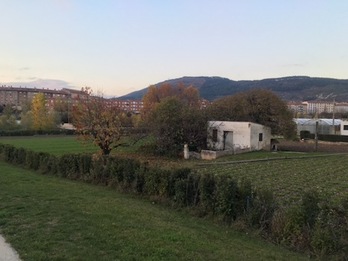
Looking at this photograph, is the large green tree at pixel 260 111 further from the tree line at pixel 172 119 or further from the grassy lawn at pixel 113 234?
the grassy lawn at pixel 113 234

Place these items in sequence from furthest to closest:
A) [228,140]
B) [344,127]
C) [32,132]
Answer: [32,132], [344,127], [228,140]

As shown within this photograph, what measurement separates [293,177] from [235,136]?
55.5 feet

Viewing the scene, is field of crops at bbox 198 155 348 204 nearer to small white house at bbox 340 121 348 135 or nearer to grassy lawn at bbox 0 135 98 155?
grassy lawn at bbox 0 135 98 155

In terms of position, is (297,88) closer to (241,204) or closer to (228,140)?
(228,140)

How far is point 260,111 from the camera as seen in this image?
3956 cm

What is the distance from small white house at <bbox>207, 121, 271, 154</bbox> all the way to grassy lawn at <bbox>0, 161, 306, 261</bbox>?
2514 cm

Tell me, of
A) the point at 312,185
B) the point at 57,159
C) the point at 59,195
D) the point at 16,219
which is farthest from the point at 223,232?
the point at 57,159

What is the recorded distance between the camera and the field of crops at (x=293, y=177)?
15.1 m

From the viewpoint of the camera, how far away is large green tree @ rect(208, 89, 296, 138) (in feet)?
127

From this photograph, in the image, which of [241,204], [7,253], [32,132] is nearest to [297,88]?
[32,132]

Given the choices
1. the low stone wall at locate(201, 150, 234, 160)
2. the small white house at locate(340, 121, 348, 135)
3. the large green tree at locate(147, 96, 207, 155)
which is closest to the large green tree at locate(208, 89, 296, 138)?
the large green tree at locate(147, 96, 207, 155)

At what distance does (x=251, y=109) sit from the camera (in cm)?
3969

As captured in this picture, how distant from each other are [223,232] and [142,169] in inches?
219

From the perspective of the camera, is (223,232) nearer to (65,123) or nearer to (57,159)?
(57,159)
